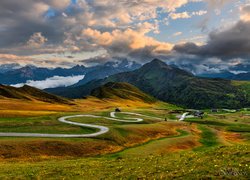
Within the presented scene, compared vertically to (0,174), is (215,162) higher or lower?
higher

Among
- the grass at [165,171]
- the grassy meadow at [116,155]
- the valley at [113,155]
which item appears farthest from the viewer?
the valley at [113,155]

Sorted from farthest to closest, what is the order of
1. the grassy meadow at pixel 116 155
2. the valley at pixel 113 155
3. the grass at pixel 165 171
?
the valley at pixel 113 155 → the grassy meadow at pixel 116 155 → the grass at pixel 165 171

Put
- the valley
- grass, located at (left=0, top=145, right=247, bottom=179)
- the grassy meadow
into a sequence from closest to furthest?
grass, located at (left=0, top=145, right=247, bottom=179) → the grassy meadow → the valley

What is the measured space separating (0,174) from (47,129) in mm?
50334

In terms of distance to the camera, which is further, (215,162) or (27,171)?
(27,171)

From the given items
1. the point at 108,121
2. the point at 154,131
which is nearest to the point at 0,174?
the point at 154,131

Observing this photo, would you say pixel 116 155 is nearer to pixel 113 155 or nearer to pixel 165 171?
pixel 113 155

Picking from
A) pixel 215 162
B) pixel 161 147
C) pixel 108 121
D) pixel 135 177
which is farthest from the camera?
pixel 108 121

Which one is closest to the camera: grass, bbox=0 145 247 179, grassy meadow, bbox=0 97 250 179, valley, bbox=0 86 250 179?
grass, bbox=0 145 247 179

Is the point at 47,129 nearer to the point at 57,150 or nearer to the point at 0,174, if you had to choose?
the point at 57,150

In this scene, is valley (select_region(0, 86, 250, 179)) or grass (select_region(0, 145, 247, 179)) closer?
grass (select_region(0, 145, 247, 179))

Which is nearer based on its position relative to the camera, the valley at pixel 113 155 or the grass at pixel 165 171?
the grass at pixel 165 171

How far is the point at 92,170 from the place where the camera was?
41531 mm

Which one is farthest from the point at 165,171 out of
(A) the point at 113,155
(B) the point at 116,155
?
(A) the point at 113,155
